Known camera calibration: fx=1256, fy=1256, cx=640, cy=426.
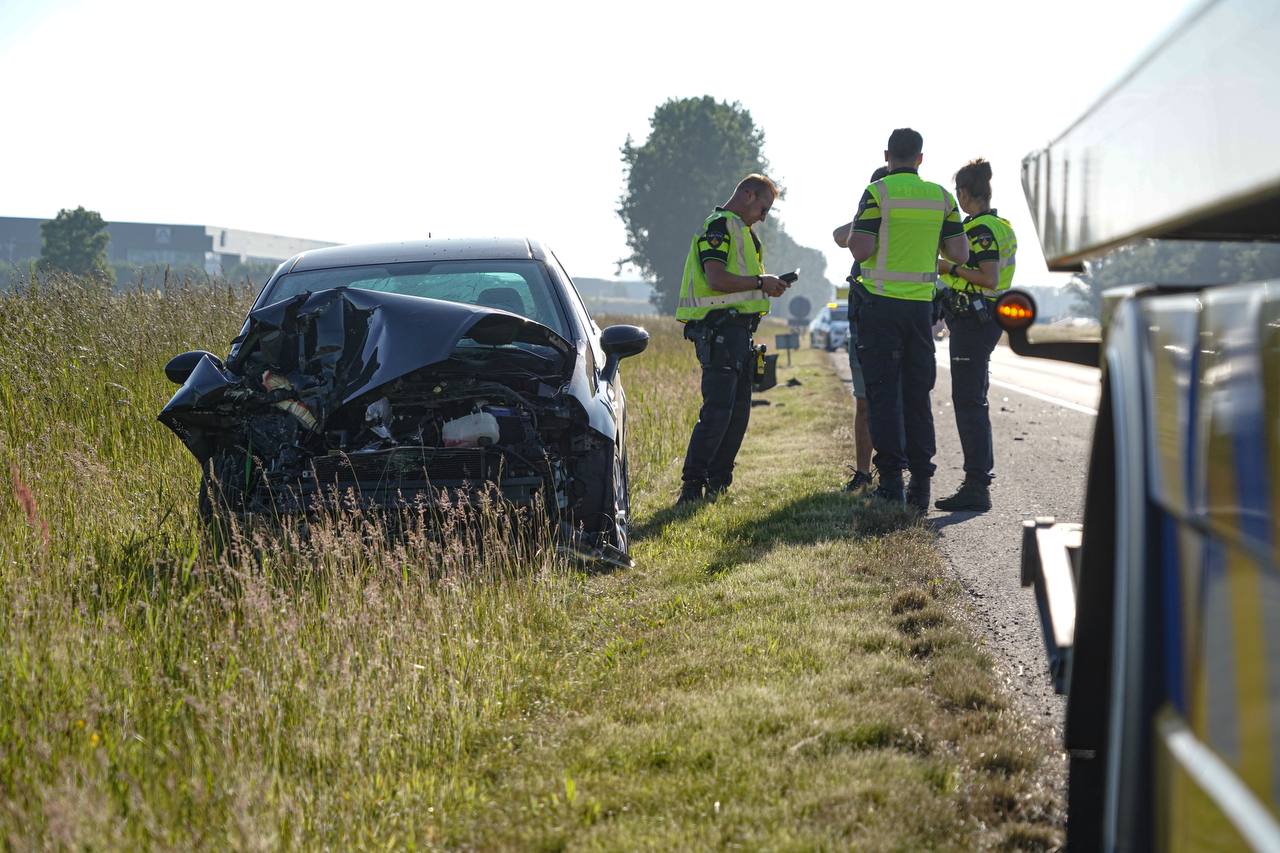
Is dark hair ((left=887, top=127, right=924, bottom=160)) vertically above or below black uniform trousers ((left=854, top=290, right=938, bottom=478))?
above

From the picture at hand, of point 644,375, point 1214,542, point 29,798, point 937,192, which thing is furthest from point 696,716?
point 644,375

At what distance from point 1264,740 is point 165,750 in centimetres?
277

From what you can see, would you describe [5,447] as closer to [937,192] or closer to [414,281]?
[414,281]

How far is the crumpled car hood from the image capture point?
511 centimetres

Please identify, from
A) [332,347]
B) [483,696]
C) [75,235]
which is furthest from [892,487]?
[75,235]

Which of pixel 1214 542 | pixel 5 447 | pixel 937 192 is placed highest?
pixel 937 192

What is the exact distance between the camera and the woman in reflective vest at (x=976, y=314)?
25.4ft

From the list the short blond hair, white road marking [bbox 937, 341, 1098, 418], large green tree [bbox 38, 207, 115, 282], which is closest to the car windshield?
the short blond hair

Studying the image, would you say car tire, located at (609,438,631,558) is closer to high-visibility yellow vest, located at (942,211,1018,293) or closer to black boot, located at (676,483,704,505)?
black boot, located at (676,483,704,505)

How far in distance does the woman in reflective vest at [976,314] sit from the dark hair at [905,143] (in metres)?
0.80

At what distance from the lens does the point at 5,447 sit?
6.54 metres

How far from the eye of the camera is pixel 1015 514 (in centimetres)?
748

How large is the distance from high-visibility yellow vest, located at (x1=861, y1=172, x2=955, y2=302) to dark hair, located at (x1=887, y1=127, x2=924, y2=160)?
0.11m

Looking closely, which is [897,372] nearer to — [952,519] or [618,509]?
[952,519]
